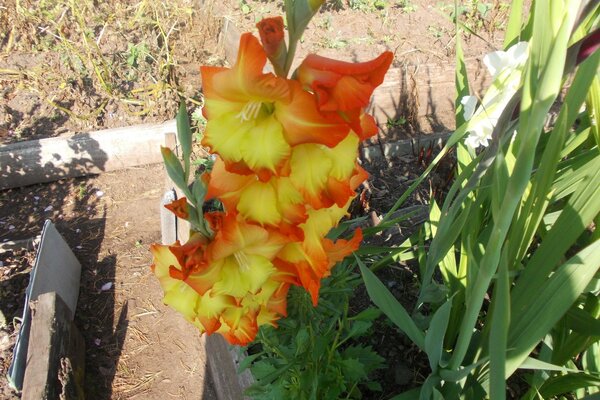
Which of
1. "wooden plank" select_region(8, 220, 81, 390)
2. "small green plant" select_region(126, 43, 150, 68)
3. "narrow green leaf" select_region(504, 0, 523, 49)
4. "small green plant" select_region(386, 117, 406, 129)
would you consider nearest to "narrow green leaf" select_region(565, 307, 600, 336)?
"narrow green leaf" select_region(504, 0, 523, 49)

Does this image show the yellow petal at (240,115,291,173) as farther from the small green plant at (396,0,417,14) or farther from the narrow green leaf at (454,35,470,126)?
the small green plant at (396,0,417,14)

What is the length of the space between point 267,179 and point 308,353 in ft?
2.04

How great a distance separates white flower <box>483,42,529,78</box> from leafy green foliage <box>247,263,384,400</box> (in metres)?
0.64

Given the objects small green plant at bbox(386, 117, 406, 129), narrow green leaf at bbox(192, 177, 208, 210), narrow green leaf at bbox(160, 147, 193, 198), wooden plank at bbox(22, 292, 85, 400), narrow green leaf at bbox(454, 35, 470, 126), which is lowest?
wooden plank at bbox(22, 292, 85, 400)

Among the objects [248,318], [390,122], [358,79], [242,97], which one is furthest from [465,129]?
[390,122]

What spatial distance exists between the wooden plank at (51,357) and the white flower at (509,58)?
1769mm

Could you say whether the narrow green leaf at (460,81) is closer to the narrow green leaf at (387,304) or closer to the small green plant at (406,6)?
the narrow green leaf at (387,304)

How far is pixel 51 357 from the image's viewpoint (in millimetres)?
1846

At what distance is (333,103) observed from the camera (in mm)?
681

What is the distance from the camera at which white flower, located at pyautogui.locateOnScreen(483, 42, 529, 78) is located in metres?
0.88

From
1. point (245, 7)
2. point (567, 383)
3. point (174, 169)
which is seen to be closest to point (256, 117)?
point (174, 169)

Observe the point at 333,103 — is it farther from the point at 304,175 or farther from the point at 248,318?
the point at 248,318

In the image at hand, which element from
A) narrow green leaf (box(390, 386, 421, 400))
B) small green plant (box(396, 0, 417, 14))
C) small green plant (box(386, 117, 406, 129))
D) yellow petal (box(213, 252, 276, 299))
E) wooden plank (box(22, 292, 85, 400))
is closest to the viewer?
yellow petal (box(213, 252, 276, 299))

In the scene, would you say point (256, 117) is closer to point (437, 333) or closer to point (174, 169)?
point (174, 169)
